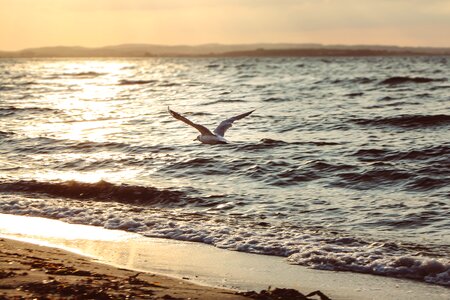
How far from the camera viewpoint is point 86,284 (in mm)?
7945

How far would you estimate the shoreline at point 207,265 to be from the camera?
8.51m

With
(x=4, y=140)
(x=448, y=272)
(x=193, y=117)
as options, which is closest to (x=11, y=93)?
(x=193, y=117)

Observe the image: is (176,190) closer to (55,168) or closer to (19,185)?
(19,185)

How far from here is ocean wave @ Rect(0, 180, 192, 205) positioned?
14922 millimetres

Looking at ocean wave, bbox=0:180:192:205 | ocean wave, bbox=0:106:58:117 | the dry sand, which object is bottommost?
ocean wave, bbox=0:106:58:117

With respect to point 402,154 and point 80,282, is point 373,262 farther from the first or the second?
point 402,154

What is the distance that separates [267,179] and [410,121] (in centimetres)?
1007

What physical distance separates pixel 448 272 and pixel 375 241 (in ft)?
6.50

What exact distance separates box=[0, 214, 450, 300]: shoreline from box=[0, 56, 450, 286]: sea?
321 millimetres

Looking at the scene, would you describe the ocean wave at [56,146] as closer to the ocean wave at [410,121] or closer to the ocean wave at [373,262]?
the ocean wave at [410,121]

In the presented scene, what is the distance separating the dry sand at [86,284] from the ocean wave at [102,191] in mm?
5542

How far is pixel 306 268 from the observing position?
952 centimetres

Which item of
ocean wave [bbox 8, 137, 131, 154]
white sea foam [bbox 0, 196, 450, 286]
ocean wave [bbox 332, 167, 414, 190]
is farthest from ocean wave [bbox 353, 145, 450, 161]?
ocean wave [bbox 8, 137, 131, 154]

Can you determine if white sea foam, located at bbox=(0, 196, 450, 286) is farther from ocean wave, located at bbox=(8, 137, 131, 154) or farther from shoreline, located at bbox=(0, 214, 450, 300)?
ocean wave, located at bbox=(8, 137, 131, 154)
